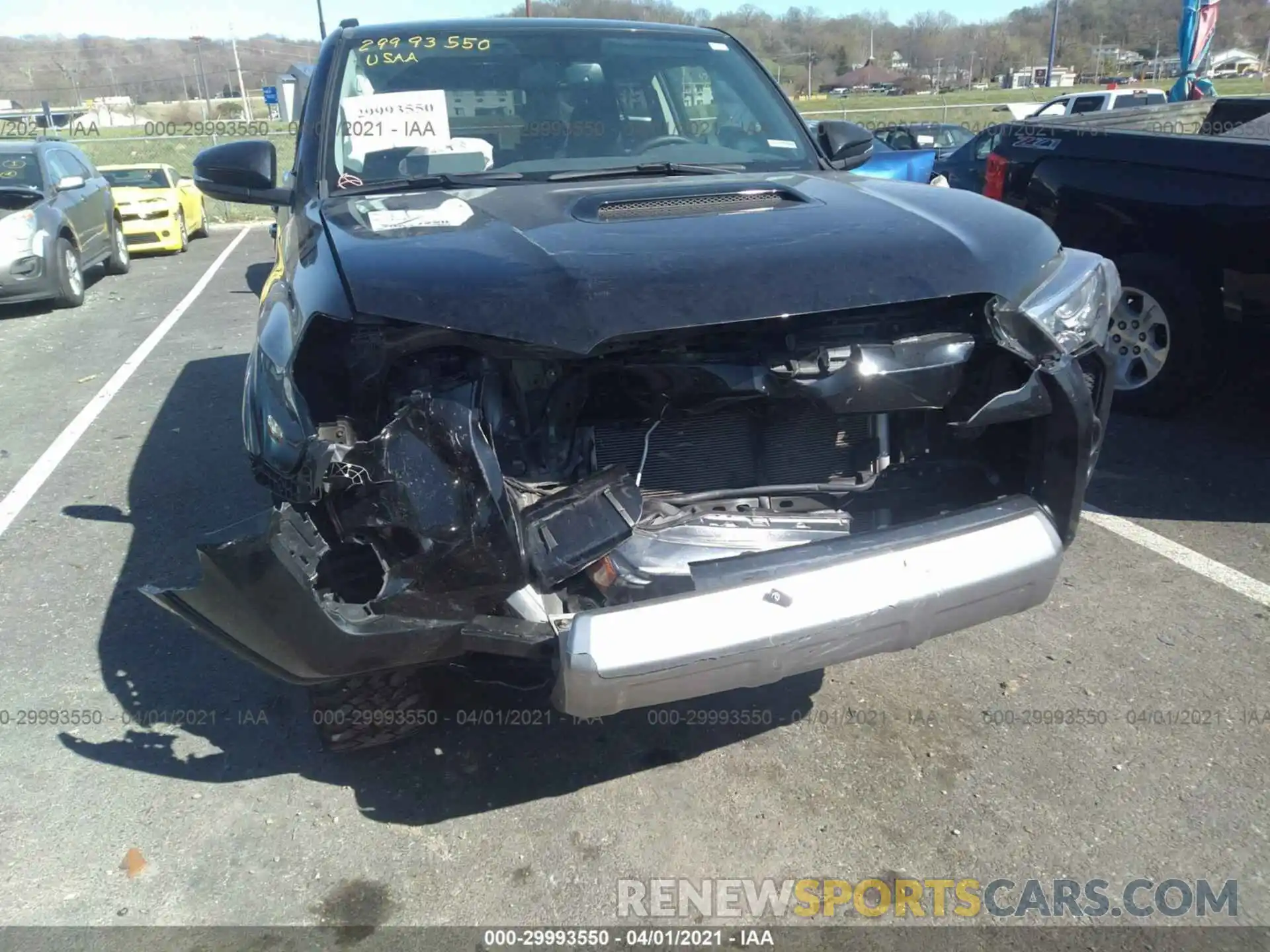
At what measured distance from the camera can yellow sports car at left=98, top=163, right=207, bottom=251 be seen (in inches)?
504

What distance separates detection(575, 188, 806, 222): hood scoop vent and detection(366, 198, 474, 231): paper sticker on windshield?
1.08ft

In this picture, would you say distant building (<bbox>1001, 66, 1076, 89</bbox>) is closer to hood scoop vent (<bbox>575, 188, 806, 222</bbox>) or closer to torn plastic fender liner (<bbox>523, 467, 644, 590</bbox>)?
hood scoop vent (<bbox>575, 188, 806, 222</bbox>)

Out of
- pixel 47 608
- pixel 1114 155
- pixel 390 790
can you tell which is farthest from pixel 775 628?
pixel 1114 155

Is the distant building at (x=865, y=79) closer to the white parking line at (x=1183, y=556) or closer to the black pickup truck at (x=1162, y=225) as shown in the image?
the black pickup truck at (x=1162, y=225)

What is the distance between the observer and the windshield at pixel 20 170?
9.78 m

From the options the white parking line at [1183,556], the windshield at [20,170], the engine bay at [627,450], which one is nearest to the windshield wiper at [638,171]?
the engine bay at [627,450]

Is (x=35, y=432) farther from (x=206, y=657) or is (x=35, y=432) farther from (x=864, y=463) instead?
(x=864, y=463)

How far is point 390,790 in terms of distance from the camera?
2.81 m

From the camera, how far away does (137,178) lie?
44.2 feet

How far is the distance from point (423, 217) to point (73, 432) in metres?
4.11

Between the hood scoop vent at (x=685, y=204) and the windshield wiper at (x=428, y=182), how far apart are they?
59 centimetres

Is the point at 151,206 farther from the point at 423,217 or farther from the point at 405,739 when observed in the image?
the point at 405,739

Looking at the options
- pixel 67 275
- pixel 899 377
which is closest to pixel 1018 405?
pixel 899 377

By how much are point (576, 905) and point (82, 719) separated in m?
1.75
